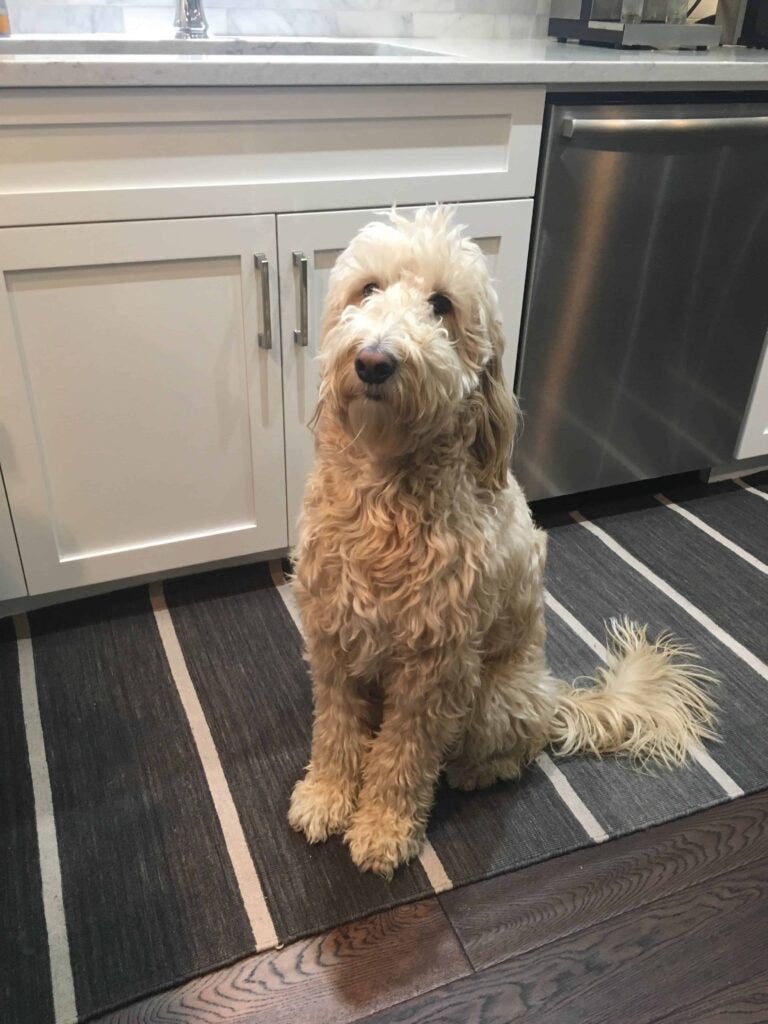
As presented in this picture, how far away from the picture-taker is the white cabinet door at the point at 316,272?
5.24ft

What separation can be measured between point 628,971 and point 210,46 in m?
1.95

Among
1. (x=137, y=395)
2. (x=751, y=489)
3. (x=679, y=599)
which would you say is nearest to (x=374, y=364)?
(x=137, y=395)

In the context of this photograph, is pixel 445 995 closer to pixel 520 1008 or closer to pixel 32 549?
pixel 520 1008

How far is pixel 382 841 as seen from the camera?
1.29 m

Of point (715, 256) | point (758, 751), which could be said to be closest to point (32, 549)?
point (758, 751)

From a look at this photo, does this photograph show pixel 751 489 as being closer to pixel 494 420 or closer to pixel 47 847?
pixel 494 420

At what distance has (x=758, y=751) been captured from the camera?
157 centimetres

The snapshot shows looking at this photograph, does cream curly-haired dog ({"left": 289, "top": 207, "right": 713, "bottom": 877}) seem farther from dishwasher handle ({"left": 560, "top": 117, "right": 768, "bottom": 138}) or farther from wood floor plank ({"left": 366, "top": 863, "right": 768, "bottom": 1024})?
dishwasher handle ({"left": 560, "top": 117, "right": 768, "bottom": 138})

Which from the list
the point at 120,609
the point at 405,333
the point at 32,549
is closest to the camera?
the point at 405,333

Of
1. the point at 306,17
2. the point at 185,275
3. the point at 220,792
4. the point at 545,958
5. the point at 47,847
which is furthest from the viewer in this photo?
the point at 306,17

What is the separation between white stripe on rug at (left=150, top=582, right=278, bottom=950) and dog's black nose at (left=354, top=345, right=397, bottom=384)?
81 centimetres

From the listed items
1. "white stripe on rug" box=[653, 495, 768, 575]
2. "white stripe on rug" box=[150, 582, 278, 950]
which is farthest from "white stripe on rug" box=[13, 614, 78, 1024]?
"white stripe on rug" box=[653, 495, 768, 575]

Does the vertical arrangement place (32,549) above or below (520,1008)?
above

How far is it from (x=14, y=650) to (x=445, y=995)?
1.09m
